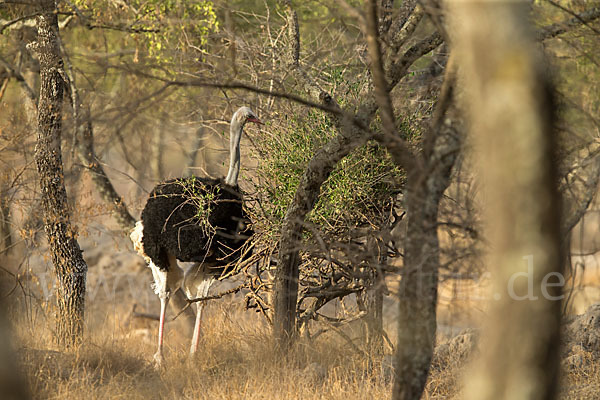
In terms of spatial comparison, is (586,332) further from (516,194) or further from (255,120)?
(516,194)

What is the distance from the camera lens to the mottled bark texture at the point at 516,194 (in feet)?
8.11

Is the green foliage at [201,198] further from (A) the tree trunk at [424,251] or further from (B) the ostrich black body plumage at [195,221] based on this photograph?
(A) the tree trunk at [424,251]

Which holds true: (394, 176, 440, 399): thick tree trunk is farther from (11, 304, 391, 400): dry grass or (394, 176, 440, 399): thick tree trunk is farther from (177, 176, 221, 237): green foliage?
(177, 176, 221, 237): green foliage

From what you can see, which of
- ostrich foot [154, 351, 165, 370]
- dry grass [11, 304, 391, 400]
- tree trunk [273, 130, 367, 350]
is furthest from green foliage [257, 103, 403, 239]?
ostrich foot [154, 351, 165, 370]

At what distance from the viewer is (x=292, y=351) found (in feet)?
21.3

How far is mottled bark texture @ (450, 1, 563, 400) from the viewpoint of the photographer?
247cm

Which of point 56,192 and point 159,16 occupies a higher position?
point 159,16

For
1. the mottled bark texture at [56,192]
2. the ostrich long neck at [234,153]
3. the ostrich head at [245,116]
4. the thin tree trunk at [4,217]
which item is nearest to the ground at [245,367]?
the mottled bark texture at [56,192]

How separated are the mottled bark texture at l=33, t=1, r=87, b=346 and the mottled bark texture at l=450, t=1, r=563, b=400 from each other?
5820 mm

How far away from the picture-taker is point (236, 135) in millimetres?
7285

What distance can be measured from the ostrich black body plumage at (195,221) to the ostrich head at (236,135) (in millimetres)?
106

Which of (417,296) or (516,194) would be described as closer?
(516,194)

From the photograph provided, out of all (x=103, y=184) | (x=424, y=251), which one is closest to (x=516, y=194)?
(x=424, y=251)

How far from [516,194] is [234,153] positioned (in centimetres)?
496
